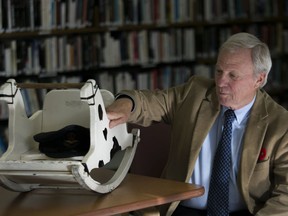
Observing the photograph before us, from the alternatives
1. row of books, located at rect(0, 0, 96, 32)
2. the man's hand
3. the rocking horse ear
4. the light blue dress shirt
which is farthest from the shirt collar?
row of books, located at rect(0, 0, 96, 32)

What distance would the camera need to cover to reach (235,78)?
2.43m

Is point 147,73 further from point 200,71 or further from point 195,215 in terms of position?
point 195,215

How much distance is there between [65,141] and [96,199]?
216 mm

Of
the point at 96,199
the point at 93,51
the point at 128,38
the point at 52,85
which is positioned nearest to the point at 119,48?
the point at 128,38

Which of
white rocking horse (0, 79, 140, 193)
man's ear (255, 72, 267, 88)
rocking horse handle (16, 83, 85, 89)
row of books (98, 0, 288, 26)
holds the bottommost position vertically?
white rocking horse (0, 79, 140, 193)

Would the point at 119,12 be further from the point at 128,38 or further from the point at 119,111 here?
the point at 119,111

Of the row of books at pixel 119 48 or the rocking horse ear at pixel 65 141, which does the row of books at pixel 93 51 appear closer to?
the row of books at pixel 119 48

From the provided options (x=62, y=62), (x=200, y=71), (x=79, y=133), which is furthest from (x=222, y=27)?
(x=79, y=133)

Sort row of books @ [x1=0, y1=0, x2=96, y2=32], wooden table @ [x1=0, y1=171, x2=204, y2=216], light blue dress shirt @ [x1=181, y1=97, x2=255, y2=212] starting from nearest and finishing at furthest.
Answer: wooden table @ [x1=0, y1=171, x2=204, y2=216] < light blue dress shirt @ [x1=181, y1=97, x2=255, y2=212] < row of books @ [x1=0, y1=0, x2=96, y2=32]

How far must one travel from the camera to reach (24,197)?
→ 6.95 feet

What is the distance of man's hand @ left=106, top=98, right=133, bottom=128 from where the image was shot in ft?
7.34

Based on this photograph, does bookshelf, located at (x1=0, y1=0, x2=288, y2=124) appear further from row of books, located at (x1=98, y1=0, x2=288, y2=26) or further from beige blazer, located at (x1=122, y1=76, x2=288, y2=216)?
beige blazer, located at (x1=122, y1=76, x2=288, y2=216)

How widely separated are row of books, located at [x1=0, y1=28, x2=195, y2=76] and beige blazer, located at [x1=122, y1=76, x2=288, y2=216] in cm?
188

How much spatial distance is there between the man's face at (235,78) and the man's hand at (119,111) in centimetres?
34
